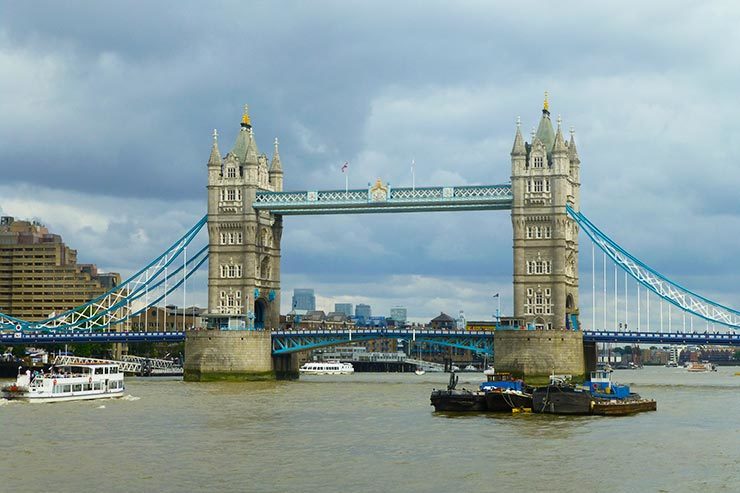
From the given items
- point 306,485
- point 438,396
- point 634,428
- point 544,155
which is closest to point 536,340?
point 544,155

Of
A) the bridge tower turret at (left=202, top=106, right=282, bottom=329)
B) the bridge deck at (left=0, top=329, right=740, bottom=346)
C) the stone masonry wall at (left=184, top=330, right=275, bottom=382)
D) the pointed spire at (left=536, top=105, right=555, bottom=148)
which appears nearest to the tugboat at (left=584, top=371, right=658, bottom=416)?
the bridge deck at (left=0, top=329, right=740, bottom=346)

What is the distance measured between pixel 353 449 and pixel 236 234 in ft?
262

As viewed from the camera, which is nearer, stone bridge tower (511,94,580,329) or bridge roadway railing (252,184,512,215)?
stone bridge tower (511,94,580,329)

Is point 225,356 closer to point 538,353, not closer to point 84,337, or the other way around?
point 84,337

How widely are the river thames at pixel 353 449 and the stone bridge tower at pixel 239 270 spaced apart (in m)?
41.5

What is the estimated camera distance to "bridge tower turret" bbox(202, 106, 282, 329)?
5349 inches

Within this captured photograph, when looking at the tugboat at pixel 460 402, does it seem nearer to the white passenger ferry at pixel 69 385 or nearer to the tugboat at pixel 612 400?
the tugboat at pixel 612 400

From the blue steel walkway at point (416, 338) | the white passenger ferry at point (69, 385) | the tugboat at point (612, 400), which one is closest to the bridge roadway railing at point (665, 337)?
the blue steel walkway at point (416, 338)

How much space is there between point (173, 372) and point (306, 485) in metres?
125

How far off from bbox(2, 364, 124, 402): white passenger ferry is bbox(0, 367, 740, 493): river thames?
159 centimetres

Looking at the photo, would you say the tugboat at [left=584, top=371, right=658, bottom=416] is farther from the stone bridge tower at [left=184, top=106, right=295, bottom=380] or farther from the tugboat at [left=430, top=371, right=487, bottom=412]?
the stone bridge tower at [left=184, top=106, right=295, bottom=380]

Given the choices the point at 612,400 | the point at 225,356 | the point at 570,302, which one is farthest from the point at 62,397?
the point at 570,302

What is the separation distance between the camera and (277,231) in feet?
467

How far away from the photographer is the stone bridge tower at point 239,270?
130 m
